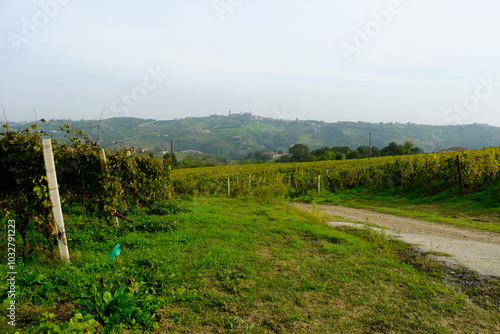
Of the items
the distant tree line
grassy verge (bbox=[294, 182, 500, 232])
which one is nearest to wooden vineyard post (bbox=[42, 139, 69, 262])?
grassy verge (bbox=[294, 182, 500, 232])

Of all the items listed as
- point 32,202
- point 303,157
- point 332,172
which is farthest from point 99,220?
point 303,157

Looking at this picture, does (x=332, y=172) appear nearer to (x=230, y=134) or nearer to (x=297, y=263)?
(x=297, y=263)

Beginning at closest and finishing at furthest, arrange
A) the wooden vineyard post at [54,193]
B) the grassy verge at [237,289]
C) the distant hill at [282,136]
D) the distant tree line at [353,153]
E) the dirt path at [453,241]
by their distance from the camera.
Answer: the grassy verge at [237,289]
the wooden vineyard post at [54,193]
the dirt path at [453,241]
the distant tree line at [353,153]
the distant hill at [282,136]

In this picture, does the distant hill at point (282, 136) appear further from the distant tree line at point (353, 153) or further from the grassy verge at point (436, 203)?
the grassy verge at point (436, 203)

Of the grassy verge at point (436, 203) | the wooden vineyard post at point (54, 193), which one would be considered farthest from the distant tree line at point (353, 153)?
the wooden vineyard post at point (54, 193)

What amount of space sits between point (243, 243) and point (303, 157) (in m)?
61.8

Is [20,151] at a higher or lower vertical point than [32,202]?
higher

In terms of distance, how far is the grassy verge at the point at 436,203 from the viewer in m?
11.0

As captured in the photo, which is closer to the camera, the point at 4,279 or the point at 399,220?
the point at 4,279

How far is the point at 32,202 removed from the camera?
15.4 feet

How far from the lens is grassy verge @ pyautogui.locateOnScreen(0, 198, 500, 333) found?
11.2 ft

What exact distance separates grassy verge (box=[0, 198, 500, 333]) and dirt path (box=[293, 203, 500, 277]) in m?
0.73

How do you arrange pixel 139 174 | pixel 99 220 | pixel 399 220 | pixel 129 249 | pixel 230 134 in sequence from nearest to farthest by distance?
pixel 129 249
pixel 99 220
pixel 139 174
pixel 399 220
pixel 230 134

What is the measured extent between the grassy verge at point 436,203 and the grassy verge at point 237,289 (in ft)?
19.1
